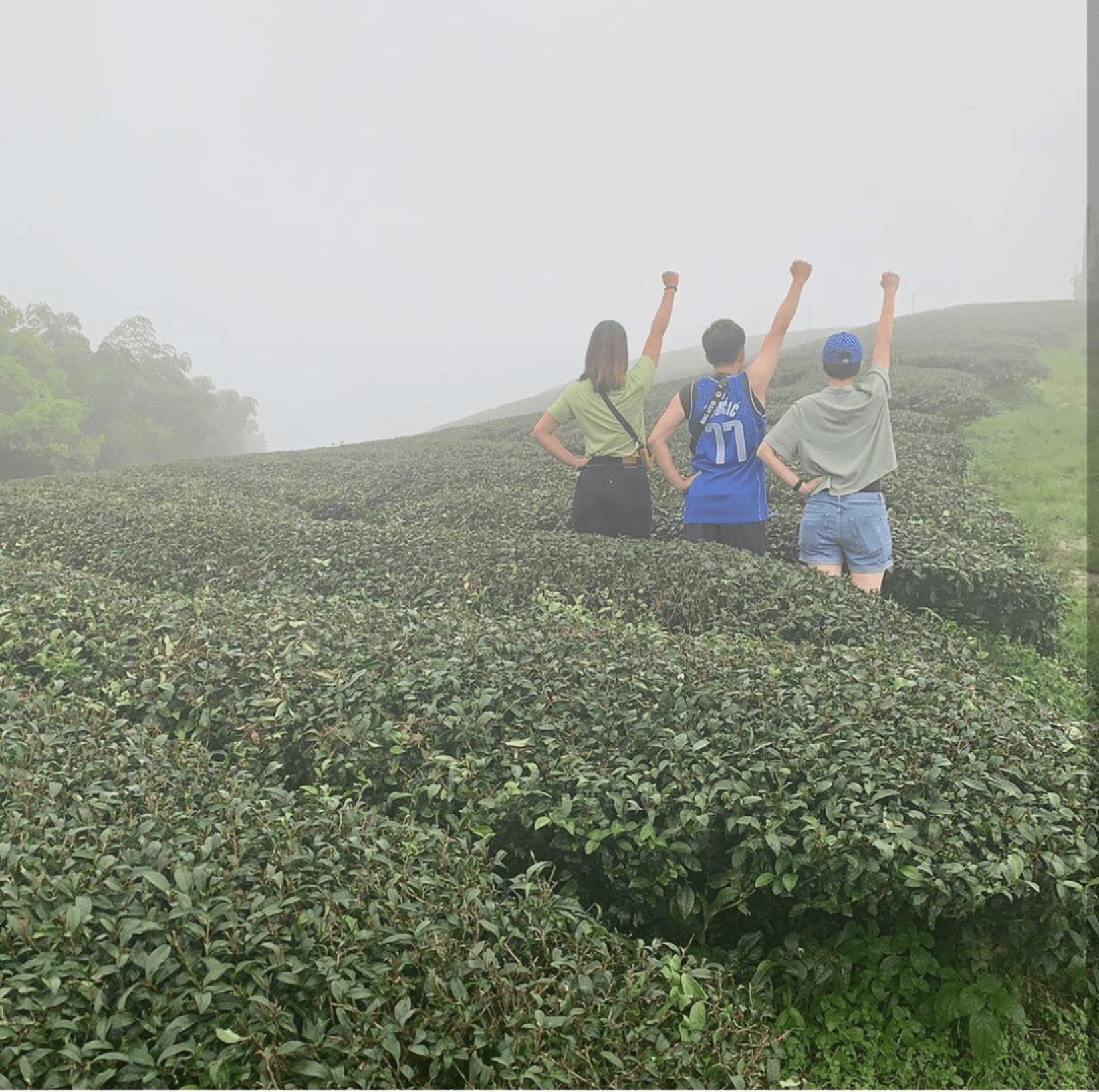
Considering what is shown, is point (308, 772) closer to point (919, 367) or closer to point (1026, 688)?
point (1026, 688)

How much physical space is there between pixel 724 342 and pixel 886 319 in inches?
57.2

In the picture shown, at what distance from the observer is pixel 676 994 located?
12.9 feet

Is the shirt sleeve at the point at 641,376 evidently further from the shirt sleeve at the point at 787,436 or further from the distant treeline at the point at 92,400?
the distant treeline at the point at 92,400

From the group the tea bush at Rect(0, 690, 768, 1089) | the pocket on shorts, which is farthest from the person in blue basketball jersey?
the tea bush at Rect(0, 690, 768, 1089)

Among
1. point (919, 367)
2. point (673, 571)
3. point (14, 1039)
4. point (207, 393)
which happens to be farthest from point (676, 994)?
point (207, 393)

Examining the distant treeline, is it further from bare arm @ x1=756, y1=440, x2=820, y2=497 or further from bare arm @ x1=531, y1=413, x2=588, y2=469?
bare arm @ x1=756, y1=440, x2=820, y2=497

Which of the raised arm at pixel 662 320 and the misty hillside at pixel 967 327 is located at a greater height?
the misty hillside at pixel 967 327

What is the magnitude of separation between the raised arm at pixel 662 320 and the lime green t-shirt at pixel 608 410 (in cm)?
10

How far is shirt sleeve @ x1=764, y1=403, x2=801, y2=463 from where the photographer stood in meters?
7.35

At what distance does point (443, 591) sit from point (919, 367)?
27.4 m

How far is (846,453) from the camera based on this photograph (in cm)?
723

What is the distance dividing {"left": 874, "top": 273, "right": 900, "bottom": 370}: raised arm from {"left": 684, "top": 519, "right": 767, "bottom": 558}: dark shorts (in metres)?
2.06

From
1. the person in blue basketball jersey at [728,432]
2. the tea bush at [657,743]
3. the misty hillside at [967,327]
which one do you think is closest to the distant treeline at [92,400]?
the misty hillside at [967,327]

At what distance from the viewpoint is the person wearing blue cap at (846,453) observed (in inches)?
277
